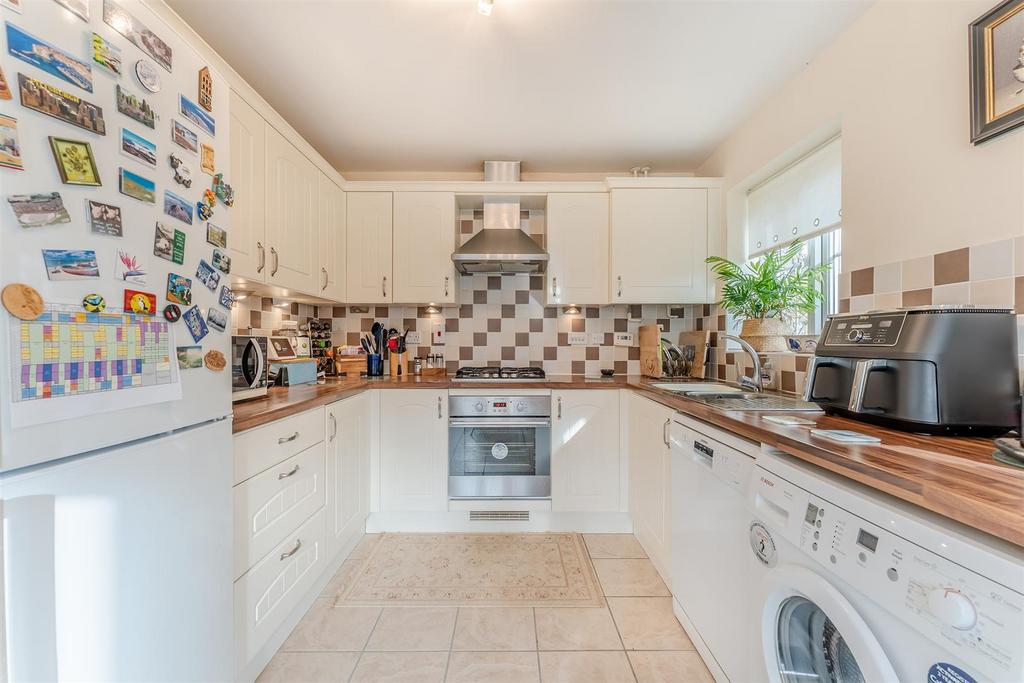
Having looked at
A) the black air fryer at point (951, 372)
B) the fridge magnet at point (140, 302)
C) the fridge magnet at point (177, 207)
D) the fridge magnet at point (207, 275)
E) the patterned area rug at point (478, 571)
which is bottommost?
the patterned area rug at point (478, 571)

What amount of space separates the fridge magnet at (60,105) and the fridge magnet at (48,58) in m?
0.03

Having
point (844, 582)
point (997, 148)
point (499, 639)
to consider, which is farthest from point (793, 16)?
point (499, 639)

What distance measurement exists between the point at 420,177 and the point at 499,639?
291 cm

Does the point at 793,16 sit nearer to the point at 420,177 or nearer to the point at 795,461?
the point at 795,461

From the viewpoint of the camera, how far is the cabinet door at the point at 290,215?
1.80 meters

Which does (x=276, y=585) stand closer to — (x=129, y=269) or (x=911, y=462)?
(x=129, y=269)

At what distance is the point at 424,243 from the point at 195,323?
1798 millimetres

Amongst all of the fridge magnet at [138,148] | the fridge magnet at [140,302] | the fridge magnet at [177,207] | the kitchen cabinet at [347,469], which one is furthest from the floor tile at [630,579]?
the fridge magnet at [138,148]

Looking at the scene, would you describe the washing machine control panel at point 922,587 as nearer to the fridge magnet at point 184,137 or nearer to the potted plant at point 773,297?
the potted plant at point 773,297

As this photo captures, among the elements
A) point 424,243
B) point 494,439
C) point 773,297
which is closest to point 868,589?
point 773,297

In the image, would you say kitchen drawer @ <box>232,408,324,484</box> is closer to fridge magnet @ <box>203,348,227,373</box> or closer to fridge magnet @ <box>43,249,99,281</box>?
fridge magnet @ <box>203,348,227,373</box>

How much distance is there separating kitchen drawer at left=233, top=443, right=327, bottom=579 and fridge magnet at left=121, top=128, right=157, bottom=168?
0.94 metres

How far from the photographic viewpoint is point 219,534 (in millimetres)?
1083

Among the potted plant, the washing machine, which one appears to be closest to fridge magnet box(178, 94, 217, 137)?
the washing machine
